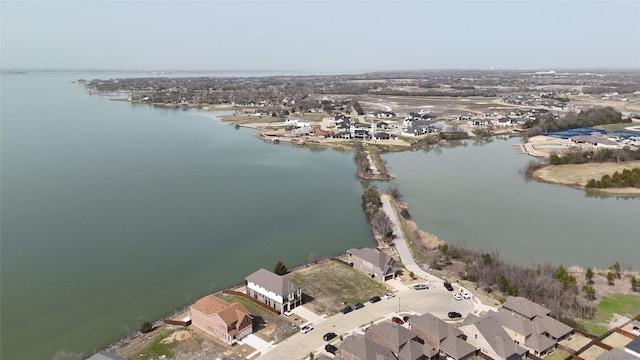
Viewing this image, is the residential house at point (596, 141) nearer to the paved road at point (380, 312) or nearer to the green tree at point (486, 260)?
the green tree at point (486, 260)

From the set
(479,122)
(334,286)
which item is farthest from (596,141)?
(334,286)

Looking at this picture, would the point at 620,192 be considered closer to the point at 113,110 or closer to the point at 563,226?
the point at 563,226

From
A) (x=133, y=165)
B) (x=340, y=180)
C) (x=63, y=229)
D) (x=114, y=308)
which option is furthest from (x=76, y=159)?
(x=114, y=308)

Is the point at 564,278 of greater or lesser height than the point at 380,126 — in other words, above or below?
below

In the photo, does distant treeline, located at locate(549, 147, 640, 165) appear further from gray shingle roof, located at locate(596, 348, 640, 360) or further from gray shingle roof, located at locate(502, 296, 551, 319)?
gray shingle roof, located at locate(596, 348, 640, 360)

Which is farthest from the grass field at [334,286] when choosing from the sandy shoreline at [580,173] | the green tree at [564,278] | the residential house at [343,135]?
the residential house at [343,135]

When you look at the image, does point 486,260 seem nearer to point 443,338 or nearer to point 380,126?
point 443,338

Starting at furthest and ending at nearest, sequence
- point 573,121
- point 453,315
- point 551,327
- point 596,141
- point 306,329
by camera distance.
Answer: point 573,121
point 596,141
point 453,315
point 306,329
point 551,327
